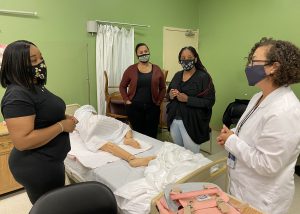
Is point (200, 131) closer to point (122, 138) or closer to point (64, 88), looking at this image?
point (122, 138)

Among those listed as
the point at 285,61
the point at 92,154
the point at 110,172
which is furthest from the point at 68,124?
the point at 285,61

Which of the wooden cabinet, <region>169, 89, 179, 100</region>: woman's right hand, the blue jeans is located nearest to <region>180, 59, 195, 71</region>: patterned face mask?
<region>169, 89, 179, 100</region>: woman's right hand

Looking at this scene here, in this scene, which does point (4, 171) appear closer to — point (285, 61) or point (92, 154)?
point (92, 154)

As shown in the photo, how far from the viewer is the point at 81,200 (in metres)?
1.15

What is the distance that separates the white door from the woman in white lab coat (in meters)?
3.11

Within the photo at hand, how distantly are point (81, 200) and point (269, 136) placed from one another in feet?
3.02

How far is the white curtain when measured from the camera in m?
3.43

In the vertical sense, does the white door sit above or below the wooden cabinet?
above

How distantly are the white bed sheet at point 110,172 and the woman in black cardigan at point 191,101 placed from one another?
40cm

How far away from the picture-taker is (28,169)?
4.03 ft

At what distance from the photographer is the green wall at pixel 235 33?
3.45 metres

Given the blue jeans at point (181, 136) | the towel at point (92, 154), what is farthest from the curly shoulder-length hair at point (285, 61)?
the towel at point (92, 154)

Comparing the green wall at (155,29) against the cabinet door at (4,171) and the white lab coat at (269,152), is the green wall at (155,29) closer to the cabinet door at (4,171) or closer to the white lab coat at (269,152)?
the cabinet door at (4,171)

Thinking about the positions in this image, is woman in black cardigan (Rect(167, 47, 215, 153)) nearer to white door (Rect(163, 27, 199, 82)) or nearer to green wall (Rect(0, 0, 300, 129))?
green wall (Rect(0, 0, 300, 129))
